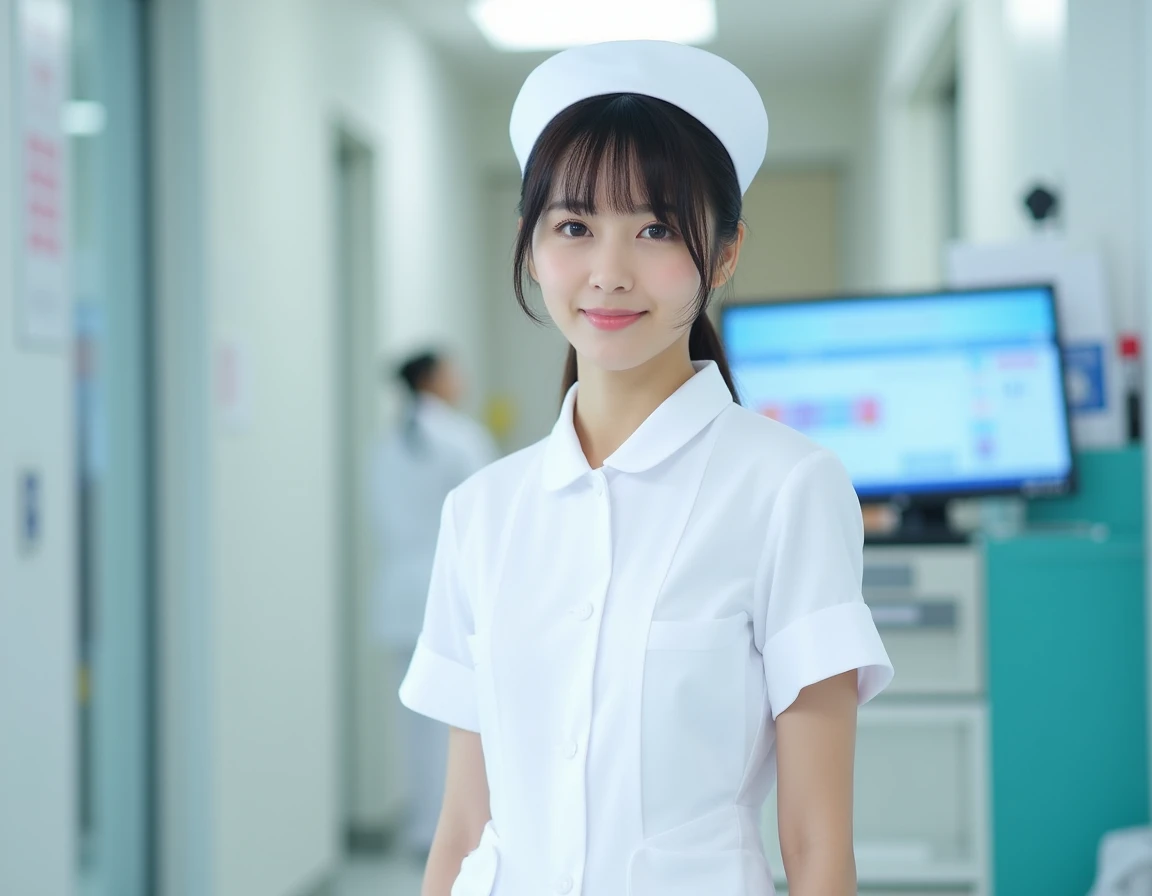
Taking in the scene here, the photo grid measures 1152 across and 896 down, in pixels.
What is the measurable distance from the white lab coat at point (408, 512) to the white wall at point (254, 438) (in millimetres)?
173

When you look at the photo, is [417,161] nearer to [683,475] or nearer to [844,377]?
[844,377]

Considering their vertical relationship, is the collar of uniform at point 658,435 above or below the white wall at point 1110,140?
below

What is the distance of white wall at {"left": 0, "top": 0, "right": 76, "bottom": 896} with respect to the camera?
1.83 meters

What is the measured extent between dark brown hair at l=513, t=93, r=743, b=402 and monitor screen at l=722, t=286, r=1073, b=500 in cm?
111

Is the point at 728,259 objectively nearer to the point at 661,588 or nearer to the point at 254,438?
the point at 661,588

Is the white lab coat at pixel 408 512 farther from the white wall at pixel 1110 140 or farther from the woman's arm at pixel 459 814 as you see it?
the woman's arm at pixel 459 814

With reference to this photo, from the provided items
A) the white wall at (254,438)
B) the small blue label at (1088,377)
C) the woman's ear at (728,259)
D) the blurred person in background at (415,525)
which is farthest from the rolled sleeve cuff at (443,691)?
the blurred person in background at (415,525)

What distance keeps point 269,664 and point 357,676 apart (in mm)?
1036

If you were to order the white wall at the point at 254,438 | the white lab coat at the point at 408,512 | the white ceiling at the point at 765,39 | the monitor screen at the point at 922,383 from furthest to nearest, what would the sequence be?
the white ceiling at the point at 765,39 → the white lab coat at the point at 408,512 → the white wall at the point at 254,438 → the monitor screen at the point at 922,383

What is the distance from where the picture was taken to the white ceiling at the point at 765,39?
464 centimetres

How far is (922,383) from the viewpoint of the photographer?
6.62 ft

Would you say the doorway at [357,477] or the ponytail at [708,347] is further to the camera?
the doorway at [357,477]

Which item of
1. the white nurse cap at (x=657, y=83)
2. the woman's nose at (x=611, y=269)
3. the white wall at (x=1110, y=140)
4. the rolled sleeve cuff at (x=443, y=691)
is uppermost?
the white wall at (x=1110, y=140)

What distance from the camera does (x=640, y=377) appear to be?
964 millimetres
